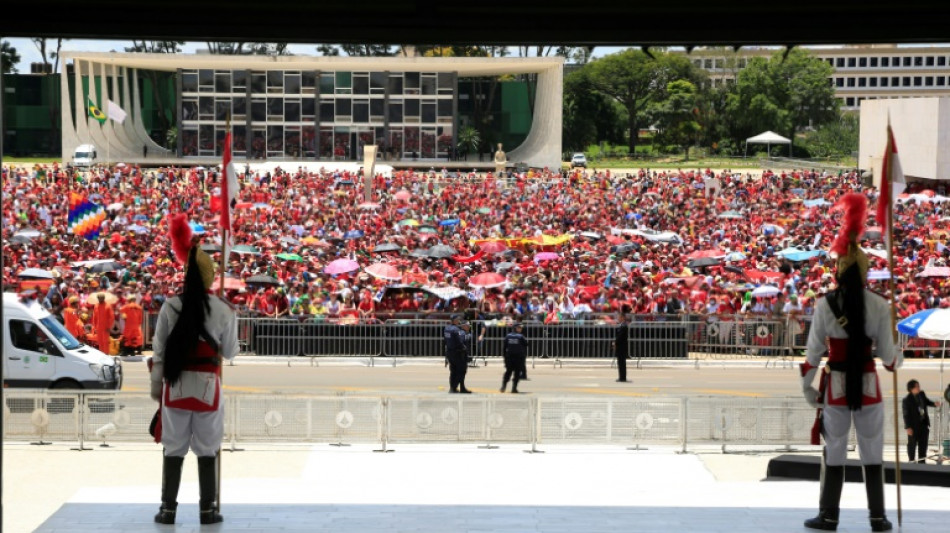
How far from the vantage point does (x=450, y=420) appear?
1573 cm

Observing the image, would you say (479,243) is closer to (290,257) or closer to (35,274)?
(290,257)

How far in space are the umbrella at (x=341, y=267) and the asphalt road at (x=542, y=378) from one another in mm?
4481

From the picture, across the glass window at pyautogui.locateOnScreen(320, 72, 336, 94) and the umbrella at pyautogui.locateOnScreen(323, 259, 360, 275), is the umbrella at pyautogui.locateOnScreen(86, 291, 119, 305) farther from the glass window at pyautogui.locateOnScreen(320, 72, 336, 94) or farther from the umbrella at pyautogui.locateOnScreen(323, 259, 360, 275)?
the glass window at pyautogui.locateOnScreen(320, 72, 336, 94)

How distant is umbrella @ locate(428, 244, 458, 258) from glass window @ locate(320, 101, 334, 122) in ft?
166

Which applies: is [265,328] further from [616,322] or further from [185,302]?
[185,302]

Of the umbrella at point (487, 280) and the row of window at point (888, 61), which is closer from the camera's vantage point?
the umbrella at point (487, 280)

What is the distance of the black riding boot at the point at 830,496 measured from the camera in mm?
9320

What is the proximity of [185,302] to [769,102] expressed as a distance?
97.8 m

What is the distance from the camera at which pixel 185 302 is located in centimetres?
934

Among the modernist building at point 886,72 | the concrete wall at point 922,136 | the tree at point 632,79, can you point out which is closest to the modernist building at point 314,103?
the tree at point 632,79

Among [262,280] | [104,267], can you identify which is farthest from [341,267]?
[104,267]

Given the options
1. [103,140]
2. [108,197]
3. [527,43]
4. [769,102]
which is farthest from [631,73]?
[527,43]

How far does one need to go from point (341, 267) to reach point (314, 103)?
179 feet

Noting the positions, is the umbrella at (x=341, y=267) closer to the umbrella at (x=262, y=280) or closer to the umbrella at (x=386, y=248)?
the umbrella at (x=262, y=280)
